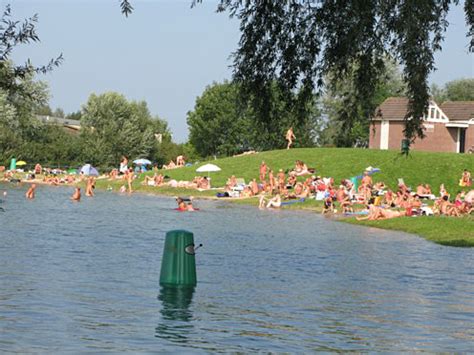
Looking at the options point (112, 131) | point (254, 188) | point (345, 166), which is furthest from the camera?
point (112, 131)

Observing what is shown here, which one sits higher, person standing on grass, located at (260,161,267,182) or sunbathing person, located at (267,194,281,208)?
person standing on grass, located at (260,161,267,182)

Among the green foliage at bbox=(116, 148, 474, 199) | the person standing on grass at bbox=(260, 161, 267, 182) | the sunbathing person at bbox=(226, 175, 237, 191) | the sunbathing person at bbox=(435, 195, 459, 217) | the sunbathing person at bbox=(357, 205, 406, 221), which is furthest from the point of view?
the person standing on grass at bbox=(260, 161, 267, 182)

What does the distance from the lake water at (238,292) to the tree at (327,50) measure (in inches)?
146

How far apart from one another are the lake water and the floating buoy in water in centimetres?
33

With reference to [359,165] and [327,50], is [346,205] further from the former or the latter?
[327,50]

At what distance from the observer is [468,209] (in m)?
42.6

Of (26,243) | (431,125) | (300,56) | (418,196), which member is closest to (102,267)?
(26,243)

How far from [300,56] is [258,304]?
6788 millimetres

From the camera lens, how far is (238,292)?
808 inches

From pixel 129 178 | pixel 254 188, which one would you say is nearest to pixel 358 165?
pixel 254 188

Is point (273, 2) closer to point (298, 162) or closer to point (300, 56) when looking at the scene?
point (300, 56)

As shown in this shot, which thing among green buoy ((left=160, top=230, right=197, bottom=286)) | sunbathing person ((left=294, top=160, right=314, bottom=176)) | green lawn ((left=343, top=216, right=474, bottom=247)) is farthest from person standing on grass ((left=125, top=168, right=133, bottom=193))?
green buoy ((left=160, top=230, right=197, bottom=286))

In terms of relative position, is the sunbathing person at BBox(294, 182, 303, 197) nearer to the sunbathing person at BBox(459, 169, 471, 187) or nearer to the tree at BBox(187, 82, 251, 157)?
the sunbathing person at BBox(459, 169, 471, 187)

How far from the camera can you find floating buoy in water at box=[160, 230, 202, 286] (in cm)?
1970
